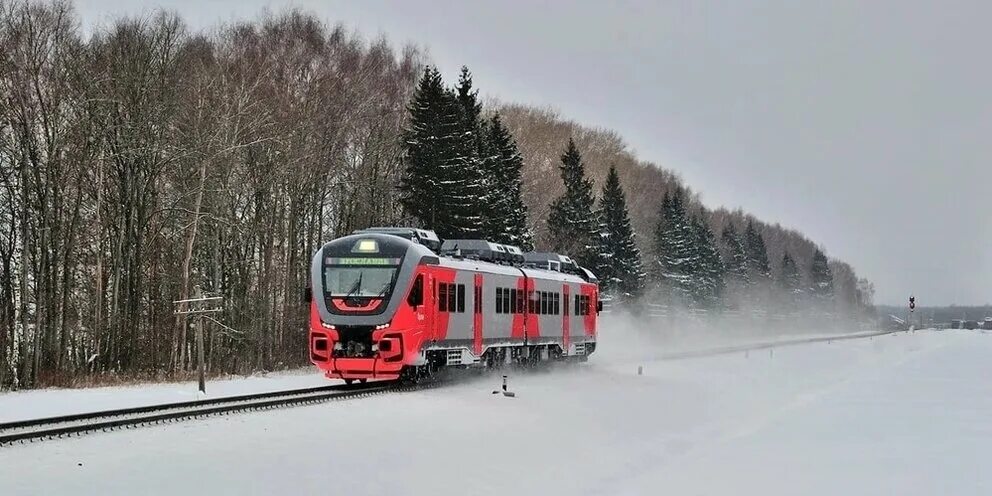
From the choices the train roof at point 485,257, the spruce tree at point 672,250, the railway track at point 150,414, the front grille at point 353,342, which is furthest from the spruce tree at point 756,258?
the railway track at point 150,414

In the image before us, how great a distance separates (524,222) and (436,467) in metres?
40.3

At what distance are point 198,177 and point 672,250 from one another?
202 ft

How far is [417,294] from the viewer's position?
77.0 ft

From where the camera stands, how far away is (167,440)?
1438 centimetres

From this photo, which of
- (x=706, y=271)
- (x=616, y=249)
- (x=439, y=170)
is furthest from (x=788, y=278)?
(x=439, y=170)

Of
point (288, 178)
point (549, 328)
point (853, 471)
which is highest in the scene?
point (288, 178)

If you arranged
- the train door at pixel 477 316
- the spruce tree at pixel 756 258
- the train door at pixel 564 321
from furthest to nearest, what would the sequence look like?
1. the spruce tree at pixel 756 258
2. the train door at pixel 564 321
3. the train door at pixel 477 316

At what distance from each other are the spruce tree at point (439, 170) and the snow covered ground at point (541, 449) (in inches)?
706

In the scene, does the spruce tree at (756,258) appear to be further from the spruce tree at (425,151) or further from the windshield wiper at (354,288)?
the windshield wiper at (354,288)

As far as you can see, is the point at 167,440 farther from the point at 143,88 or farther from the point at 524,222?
the point at 524,222

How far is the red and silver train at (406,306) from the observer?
2322 centimetres

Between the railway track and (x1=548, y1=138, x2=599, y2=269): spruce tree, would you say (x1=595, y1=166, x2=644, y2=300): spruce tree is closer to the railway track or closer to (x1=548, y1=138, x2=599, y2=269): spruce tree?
(x1=548, y1=138, x2=599, y2=269): spruce tree

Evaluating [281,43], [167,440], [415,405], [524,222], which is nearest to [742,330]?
[524,222]

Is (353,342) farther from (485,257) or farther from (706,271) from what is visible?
(706,271)
